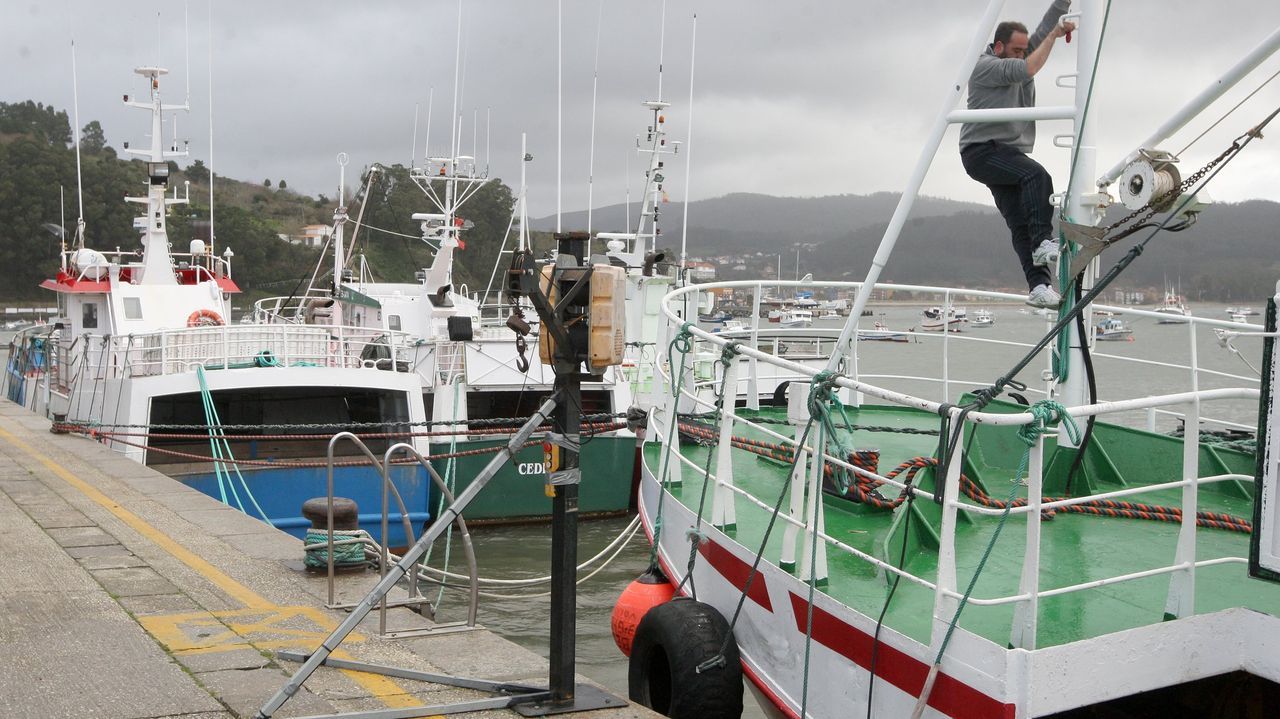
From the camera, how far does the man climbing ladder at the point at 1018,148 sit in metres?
6.34

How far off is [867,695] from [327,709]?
2425 mm

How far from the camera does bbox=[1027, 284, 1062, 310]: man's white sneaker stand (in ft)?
20.8

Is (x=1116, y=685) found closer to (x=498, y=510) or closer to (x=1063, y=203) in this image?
(x=1063, y=203)

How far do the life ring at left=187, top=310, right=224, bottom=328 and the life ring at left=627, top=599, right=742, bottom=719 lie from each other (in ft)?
56.4

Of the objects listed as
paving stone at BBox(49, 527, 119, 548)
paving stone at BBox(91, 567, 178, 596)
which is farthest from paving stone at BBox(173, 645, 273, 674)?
paving stone at BBox(49, 527, 119, 548)

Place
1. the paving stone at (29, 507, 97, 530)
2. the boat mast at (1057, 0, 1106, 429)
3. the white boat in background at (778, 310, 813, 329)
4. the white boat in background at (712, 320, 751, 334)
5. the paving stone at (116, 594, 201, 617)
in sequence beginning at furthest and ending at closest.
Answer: the white boat in background at (778, 310, 813, 329) < the paving stone at (29, 507, 97, 530) < the white boat in background at (712, 320, 751, 334) < the paving stone at (116, 594, 201, 617) < the boat mast at (1057, 0, 1106, 429)

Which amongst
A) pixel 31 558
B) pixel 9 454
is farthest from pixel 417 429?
pixel 31 558

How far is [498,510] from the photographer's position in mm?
18703

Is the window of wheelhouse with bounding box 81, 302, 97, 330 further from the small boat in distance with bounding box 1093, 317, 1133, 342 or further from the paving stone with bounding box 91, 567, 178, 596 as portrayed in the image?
the small boat in distance with bounding box 1093, 317, 1133, 342

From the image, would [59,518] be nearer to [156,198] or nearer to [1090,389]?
[1090,389]

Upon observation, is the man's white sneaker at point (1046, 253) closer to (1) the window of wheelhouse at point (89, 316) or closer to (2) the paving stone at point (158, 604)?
(2) the paving stone at point (158, 604)

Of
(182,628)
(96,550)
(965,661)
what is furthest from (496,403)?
(965,661)

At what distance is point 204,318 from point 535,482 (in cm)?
745

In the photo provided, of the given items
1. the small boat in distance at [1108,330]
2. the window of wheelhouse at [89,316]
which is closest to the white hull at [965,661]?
the small boat in distance at [1108,330]
